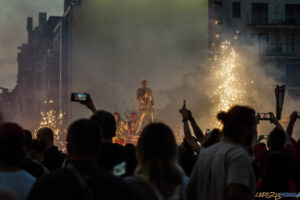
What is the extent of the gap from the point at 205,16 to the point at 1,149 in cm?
3347

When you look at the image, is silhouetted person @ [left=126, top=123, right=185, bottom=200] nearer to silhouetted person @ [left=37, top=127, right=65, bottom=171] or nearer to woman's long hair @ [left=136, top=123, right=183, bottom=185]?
woman's long hair @ [left=136, top=123, right=183, bottom=185]

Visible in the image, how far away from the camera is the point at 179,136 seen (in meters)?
32.0

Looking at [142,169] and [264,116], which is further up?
[264,116]

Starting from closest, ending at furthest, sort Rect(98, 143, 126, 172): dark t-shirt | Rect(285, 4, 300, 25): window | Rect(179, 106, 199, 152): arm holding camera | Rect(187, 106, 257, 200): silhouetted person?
Rect(98, 143, 126, 172): dark t-shirt → Rect(187, 106, 257, 200): silhouetted person → Rect(179, 106, 199, 152): arm holding camera → Rect(285, 4, 300, 25): window

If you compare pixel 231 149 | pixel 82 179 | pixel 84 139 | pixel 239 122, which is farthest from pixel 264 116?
pixel 82 179

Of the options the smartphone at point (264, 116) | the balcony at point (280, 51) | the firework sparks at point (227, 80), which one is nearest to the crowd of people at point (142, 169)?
the smartphone at point (264, 116)

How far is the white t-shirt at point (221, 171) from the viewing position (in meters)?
4.42

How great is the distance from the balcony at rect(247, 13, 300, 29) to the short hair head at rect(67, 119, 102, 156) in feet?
127

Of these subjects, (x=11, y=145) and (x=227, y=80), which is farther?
(x=227, y=80)

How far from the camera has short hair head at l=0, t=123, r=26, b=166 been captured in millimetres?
3754

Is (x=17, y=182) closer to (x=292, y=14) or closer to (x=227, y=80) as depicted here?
(x=227, y=80)

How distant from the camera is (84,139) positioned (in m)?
3.45

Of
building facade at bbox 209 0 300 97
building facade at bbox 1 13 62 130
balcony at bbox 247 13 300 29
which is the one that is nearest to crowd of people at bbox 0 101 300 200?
building facade at bbox 209 0 300 97

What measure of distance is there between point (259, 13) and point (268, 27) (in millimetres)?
1154
